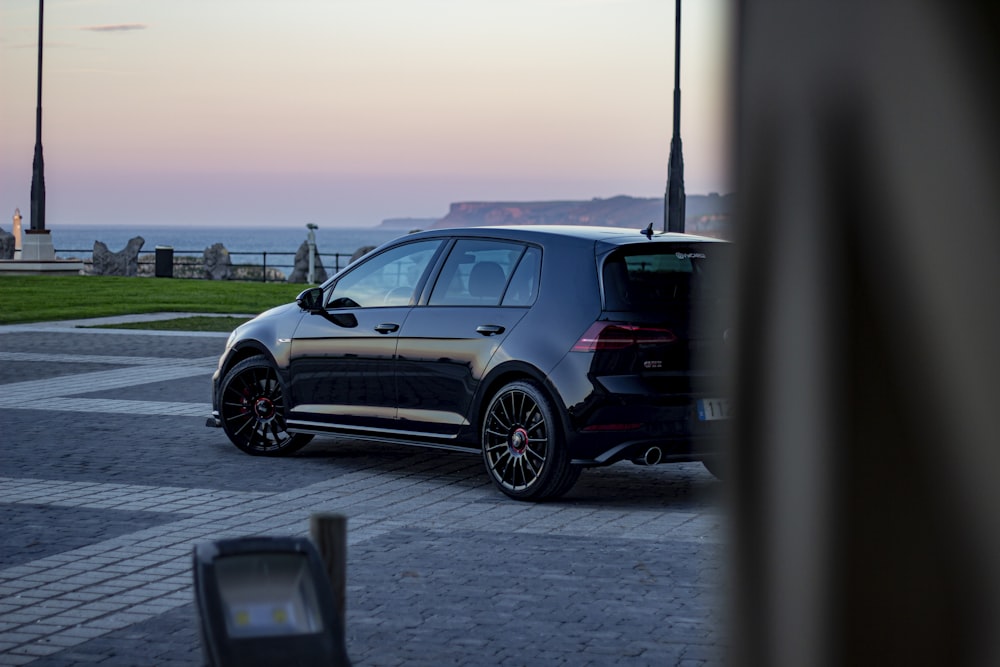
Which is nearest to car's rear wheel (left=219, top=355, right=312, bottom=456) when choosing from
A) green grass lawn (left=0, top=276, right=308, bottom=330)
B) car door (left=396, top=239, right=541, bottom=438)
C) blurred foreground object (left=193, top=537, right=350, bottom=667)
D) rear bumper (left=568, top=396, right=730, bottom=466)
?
car door (left=396, top=239, right=541, bottom=438)

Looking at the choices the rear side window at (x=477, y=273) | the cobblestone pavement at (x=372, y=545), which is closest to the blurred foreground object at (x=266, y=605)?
the cobblestone pavement at (x=372, y=545)

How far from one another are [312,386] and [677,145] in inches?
780

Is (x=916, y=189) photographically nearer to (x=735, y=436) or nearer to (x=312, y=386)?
(x=735, y=436)

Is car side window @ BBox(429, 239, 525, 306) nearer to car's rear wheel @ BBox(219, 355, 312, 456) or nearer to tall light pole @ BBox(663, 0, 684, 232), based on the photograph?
car's rear wheel @ BBox(219, 355, 312, 456)

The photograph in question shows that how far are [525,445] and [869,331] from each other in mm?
7194

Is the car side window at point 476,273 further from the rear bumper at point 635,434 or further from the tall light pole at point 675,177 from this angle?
the tall light pole at point 675,177

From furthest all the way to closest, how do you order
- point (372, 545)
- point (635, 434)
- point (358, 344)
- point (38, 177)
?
point (38, 177)
point (358, 344)
point (635, 434)
point (372, 545)

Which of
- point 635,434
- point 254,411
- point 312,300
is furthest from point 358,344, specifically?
point 635,434

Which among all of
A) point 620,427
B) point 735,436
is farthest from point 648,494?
point 735,436

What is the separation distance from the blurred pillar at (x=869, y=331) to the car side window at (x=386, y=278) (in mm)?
8125

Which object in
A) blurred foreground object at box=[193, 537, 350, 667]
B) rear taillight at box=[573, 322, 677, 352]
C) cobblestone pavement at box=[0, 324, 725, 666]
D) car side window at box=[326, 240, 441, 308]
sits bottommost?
cobblestone pavement at box=[0, 324, 725, 666]

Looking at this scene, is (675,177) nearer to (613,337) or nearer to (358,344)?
(358,344)

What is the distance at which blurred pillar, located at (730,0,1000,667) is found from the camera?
1.25 meters

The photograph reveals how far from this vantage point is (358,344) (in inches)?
380
